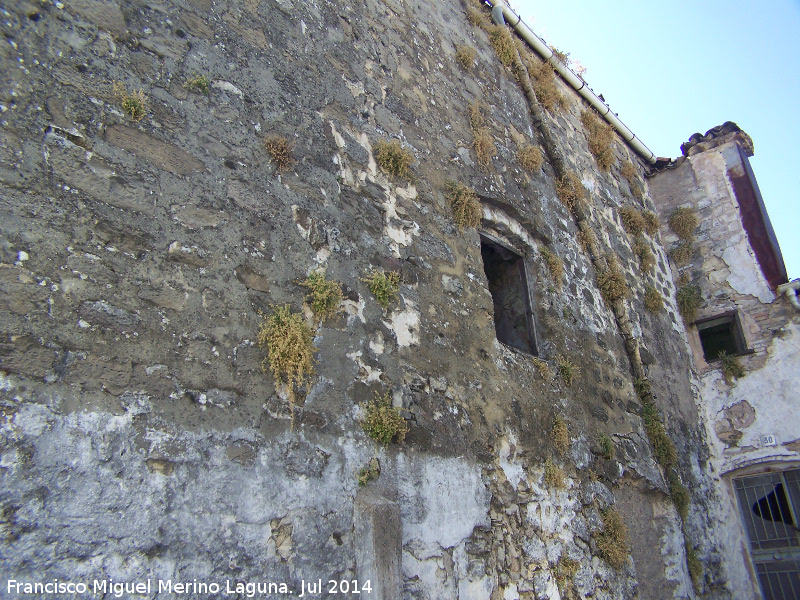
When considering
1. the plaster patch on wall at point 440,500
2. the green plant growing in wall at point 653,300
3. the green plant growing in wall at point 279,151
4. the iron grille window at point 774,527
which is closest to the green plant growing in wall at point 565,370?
the plaster patch on wall at point 440,500

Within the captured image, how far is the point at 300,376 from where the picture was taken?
3.09 m

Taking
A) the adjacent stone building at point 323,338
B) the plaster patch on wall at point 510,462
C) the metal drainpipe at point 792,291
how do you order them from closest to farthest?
the adjacent stone building at point 323,338, the plaster patch on wall at point 510,462, the metal drainpipe at point 792,291

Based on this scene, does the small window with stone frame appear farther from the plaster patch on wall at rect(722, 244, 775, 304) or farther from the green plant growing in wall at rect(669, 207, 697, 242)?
the green plant growing in wall at rect(669, 207, 697, 242)

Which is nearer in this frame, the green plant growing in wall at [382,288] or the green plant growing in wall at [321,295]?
the green plant growing in wall at [321,295]

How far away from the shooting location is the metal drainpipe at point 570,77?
23.4 feet

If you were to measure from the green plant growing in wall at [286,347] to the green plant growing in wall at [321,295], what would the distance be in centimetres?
17

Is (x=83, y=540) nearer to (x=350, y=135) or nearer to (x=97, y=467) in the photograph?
(x=97, y=467)

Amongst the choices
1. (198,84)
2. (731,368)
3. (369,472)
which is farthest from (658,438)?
(198,84)

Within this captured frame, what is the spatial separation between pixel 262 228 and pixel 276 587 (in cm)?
189

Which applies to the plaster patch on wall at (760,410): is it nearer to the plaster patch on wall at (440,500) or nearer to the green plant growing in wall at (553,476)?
the green plant growing in wall at (553,476)

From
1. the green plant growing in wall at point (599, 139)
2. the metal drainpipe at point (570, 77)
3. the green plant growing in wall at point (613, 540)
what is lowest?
the green plant growing in wall at point (613, 540)

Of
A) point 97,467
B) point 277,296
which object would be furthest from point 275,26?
point 97,467

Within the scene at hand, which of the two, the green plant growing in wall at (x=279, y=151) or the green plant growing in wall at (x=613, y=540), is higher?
the green plant growing in wall at (x=279, y=151)

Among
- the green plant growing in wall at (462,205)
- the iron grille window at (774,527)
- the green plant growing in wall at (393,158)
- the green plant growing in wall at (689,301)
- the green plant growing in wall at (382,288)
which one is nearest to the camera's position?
the green plant growing in wall at (382,288)
